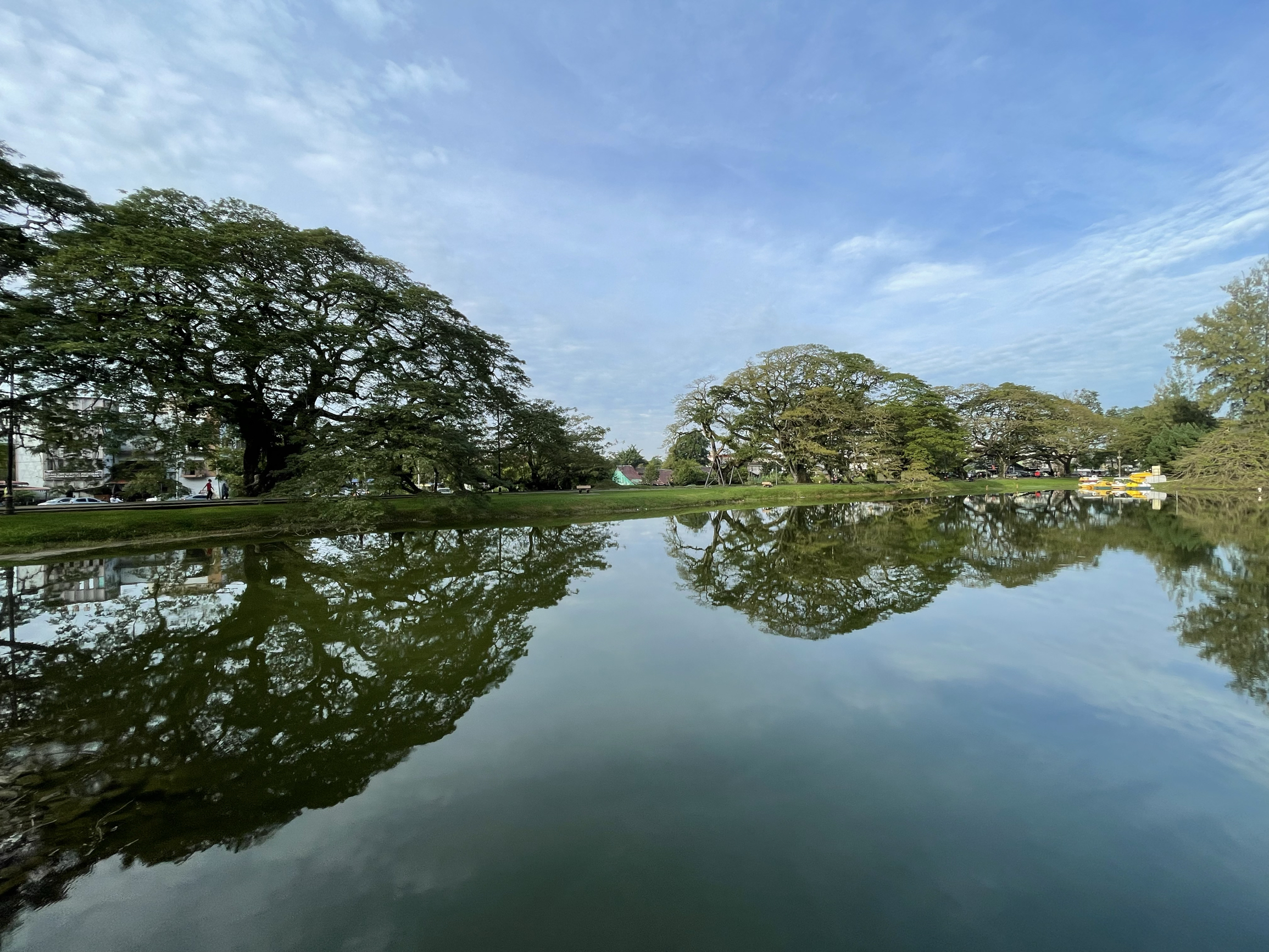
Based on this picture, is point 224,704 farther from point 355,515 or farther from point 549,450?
point 549,450

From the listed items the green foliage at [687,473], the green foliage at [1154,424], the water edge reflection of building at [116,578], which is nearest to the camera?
the water edge reflection of building at [116,578]

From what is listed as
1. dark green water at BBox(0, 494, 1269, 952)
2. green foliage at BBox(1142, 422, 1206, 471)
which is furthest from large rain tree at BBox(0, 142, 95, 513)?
green foliage at BBox(1142, 422, 1206, 471)

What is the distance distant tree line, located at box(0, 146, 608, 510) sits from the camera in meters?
13.6

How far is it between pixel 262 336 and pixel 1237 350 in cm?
4981

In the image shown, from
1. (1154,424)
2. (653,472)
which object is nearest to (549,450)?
(653,472)

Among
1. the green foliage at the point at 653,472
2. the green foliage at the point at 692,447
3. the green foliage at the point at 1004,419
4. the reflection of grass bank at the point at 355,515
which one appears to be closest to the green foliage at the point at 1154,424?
the green foliage at the point at 1004,419

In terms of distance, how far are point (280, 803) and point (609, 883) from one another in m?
2.20

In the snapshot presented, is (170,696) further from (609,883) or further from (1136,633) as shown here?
(1136,633)

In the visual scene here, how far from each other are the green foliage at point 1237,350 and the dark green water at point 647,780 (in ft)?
118

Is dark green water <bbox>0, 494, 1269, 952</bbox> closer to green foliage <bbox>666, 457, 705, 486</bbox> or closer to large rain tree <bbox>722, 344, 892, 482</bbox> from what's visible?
large rain tree <bbox>722, 344, 892, 482</bbox>

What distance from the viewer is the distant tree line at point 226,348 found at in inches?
535

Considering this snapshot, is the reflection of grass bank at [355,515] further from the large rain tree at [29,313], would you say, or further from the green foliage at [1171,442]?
the green foliage at [1171,442]

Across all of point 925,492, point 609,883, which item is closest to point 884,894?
point 609,883

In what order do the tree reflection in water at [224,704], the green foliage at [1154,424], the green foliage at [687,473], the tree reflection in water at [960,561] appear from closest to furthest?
the tree reflection in water at [224,704] < the tree reflection in water at [960,561] < the green foliage at [1154,424] < the green foliage at [687,473]
